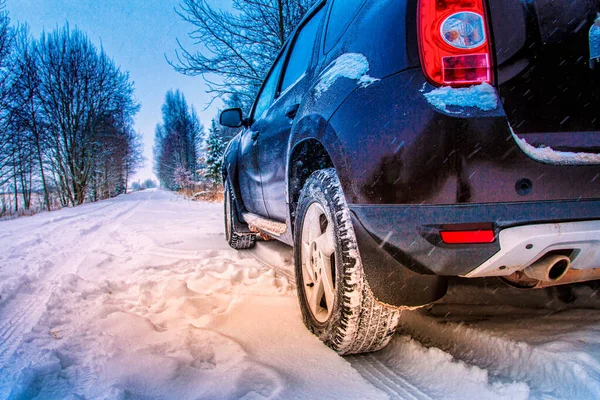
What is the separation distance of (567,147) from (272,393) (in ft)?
4.18

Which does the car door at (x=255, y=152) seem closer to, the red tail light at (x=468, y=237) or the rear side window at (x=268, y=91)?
the rear side window at (x=268, y=91)

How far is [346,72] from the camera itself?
1.38 meters

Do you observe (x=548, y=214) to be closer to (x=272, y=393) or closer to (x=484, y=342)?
(x=484, y=342)

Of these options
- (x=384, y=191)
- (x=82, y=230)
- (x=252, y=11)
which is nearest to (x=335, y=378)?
(x=384, y=191)

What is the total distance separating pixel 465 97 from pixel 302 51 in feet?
5.27

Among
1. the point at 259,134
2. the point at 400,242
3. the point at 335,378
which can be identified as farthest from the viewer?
the point at 259,134

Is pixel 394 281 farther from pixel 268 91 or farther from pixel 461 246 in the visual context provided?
pixel 268 91

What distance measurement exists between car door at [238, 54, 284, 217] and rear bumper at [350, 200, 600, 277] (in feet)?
5.88

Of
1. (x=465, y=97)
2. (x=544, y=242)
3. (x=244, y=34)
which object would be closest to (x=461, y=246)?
(x=544, y=242)

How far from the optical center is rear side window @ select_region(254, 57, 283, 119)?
9.57ft

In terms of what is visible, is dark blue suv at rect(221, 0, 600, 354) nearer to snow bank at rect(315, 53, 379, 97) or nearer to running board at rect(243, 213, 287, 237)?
snow bank at rect(315, 53, 379, 97)

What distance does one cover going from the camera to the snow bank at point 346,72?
126cm

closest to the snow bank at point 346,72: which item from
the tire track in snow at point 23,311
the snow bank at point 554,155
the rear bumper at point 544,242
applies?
the snow bank at point 554,155

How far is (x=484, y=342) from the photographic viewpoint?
1508mm
